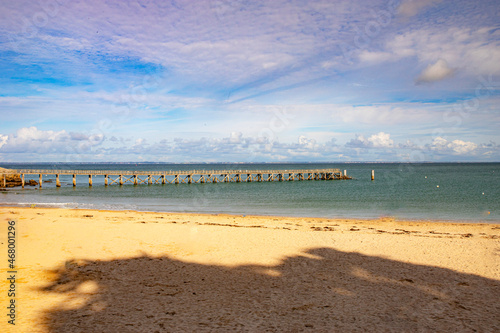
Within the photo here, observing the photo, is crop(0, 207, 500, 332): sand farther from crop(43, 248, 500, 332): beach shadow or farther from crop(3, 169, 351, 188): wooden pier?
crop(3, 169, 351, 188): wooden pier

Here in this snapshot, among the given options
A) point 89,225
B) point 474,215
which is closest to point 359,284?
point 89,225

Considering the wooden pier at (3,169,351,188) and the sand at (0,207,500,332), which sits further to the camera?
the wooden pier at (3,169,351,188)

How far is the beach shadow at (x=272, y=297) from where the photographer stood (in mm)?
6367

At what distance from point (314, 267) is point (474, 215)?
800 inches

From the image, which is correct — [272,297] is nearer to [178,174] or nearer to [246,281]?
[246,281]

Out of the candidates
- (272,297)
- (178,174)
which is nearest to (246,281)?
(272,297)

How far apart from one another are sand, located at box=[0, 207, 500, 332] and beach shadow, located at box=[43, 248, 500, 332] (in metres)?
0.03

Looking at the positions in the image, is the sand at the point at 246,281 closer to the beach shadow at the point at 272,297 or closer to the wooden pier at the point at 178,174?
the beach shadow at the point at 272,297


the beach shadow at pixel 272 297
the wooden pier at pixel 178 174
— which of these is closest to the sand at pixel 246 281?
the beach shadow at pixel 272 297

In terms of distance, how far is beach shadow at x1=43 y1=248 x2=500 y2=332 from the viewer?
6367 mm

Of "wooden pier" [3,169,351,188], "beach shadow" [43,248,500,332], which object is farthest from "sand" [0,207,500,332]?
"wooden pier" [3,169,351,188]

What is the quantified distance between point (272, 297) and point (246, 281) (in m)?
1.29

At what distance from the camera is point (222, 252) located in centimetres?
1184

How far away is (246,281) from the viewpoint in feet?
29.4
